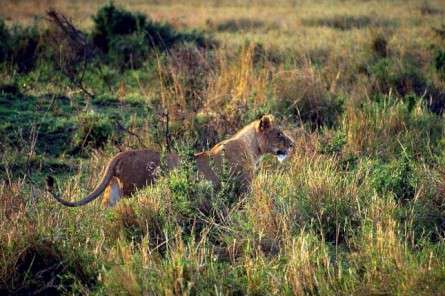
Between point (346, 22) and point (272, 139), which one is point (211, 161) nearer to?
point (272, 139)

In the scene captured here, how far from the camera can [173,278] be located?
472 centimetres

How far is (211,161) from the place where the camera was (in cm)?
667

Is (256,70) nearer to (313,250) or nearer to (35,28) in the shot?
(35,28)

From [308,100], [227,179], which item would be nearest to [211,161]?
[227,179]

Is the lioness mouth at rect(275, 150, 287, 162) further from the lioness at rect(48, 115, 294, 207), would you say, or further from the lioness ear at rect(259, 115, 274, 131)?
the lioness ear at rect(259, 115, 274, 131)

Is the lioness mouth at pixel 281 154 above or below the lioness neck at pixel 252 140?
below

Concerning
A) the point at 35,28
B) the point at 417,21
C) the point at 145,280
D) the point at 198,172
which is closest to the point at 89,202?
the point at 198,172

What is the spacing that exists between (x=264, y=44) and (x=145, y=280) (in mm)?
9974

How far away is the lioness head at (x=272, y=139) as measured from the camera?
746 cm

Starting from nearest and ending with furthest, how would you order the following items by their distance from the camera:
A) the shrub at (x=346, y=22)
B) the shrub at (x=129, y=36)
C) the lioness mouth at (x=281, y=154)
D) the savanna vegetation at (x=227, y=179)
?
the savanna vegetation at (x=227, y=179) < the lioness mouth at (x=281, y=154) < the shrub at (x=129, y=36) < the shrub at (x=346, y=22)

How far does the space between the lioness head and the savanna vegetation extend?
0.54ft

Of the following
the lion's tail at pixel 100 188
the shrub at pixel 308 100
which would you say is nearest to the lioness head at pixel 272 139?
the lion's tail at pixel 100 188

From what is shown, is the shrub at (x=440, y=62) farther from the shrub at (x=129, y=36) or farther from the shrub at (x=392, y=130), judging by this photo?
the shrub at (x=129, y=36)

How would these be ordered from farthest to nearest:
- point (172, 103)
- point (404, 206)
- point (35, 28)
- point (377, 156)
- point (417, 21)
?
point (417, 21) → point (35, 28) → point (172, 103) → point (377, 156) → point (404, 206)
